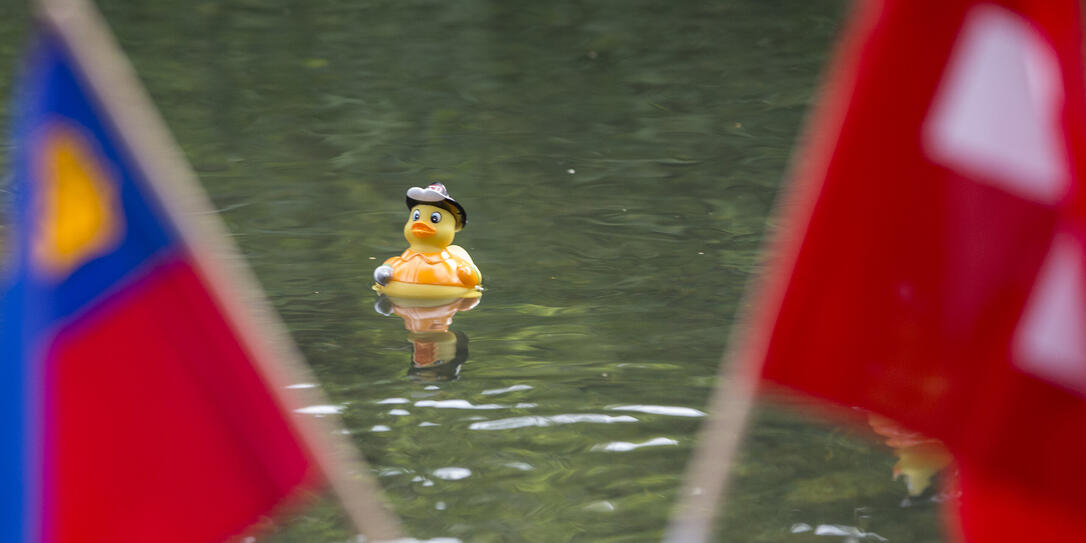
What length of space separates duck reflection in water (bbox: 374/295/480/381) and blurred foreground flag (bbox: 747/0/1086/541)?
330cm

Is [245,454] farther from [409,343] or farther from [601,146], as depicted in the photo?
[601,146]

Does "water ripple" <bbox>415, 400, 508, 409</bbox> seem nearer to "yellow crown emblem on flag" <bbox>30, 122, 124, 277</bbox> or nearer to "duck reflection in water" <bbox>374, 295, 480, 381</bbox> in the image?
"duck reflection in water" <bbox>374, 295, 480, 381</bbox>

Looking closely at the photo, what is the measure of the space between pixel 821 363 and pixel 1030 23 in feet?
2.28

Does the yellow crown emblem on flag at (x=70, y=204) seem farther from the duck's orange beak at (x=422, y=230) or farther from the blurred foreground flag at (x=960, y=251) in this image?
the duck's orange beak at (x=422, y=230)

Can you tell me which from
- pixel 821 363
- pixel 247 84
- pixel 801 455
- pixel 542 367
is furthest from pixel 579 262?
pixel 247 84

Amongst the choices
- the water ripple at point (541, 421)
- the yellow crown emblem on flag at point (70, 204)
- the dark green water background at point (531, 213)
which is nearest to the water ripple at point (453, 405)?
the dark green water background at point (531, 213)

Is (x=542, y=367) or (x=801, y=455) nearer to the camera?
(x=801, y=455)

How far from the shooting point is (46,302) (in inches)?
98.9

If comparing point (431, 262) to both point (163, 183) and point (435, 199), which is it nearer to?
point (435, 199)

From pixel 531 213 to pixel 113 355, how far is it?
223 inches

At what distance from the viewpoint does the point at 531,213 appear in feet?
26.9

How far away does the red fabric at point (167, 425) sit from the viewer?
258cm

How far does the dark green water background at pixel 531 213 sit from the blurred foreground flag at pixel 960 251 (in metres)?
1.90

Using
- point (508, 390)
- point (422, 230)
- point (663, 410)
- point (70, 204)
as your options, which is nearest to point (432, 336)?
point (422, 230)
